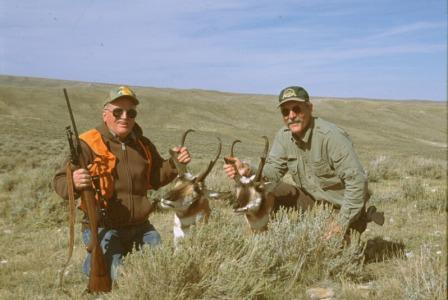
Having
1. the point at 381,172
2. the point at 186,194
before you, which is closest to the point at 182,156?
the point at 186,194

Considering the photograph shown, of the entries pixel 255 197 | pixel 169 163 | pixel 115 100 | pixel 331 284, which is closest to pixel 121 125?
pixel 115 100

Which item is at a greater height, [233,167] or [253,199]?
[233,167]

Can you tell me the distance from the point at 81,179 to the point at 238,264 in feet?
5.31

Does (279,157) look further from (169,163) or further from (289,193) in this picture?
(169,163)

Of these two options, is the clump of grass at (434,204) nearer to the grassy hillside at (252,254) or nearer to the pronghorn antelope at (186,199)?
the grassy hillside at (252,254)

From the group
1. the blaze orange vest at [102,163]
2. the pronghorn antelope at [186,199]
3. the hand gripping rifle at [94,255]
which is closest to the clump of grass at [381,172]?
the pronghorn antelope at [186,199]

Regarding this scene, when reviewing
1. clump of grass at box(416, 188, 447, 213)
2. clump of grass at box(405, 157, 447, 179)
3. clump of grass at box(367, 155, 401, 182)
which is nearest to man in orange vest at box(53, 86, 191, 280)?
clump of grass at box(416, 188, 447, 213)

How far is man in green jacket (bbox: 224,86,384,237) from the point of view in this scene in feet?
18.0

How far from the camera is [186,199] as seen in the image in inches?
212

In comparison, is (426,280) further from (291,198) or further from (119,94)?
(119,94)

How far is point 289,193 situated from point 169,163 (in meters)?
1.49

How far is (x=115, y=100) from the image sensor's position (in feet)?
17.4

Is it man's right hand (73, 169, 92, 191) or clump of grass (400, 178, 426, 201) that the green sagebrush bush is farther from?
clump of grass (400, 178, 426, 201)

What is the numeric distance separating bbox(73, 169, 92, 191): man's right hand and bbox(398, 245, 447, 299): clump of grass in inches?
108
